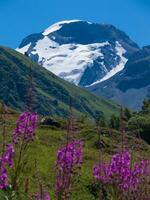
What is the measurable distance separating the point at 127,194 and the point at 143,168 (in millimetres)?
1027

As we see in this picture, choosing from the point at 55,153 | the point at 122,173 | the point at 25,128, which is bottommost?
the point at 122,173

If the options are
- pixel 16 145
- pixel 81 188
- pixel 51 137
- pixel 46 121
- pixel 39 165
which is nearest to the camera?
pixel 16 145

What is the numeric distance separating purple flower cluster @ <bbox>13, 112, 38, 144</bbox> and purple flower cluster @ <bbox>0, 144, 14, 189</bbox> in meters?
0.17

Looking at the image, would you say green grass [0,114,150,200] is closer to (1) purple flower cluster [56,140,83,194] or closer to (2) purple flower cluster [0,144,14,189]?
(1) purple flower cluster [56,140,83,194]

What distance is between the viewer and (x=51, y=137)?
26.9m

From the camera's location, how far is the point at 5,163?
8.27 metres

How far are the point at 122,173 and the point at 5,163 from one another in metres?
1.71

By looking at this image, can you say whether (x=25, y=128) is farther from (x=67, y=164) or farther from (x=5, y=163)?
(x=67, y=164)

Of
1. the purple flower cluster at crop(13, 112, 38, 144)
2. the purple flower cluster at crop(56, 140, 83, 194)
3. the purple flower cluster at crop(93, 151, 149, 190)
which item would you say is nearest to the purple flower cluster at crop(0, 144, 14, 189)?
the purple flower cluster at crop(13, 112, 38, 144)

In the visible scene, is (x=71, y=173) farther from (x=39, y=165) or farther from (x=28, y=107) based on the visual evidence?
(x=39, y=165)

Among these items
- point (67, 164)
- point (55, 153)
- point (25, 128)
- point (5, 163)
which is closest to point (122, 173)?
point (67, 164)

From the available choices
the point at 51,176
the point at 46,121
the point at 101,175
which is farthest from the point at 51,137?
the point at 101,175

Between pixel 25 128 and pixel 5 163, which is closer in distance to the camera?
pixel 5 163

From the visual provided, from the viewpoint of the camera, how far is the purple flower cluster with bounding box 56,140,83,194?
7.87 meters
